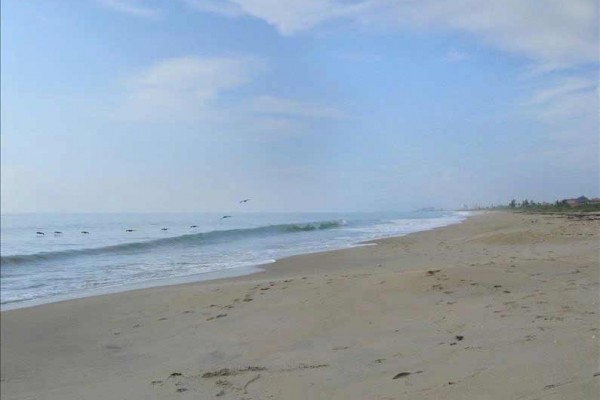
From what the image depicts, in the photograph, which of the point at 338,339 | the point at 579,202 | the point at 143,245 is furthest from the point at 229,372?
the point at 143,245

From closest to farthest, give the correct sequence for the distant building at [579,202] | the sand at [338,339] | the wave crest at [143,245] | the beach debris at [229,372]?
the sand at [338,339] → the beach debris at [229,372] → the distant building at [579,202] → the wave crest at [143,245]

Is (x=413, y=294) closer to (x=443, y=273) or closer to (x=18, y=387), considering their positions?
(x=443, y=273)

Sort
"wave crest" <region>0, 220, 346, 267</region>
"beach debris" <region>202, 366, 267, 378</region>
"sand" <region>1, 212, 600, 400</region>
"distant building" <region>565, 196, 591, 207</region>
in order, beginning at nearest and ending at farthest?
"sand" <region>1, 212, 600, 400</region>, "beach debris" <region>202, 366, 267, 378</region>, "distant building" <region>565, 196, 591, 207</region>, "wave crest" <region>0, 220, 346, 267</region>

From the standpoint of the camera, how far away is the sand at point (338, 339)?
10.8ft

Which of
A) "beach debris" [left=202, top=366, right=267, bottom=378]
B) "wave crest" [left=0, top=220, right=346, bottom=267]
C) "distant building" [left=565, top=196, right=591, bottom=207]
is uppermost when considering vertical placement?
"distant building" [left=565, top=196, right=591, bottom=207]

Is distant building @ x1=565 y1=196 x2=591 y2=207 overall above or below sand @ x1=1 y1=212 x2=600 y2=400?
above

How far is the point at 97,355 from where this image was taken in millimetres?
5383

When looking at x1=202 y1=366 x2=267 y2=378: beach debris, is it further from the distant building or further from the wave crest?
the wave crest

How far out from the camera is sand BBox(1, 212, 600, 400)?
3295mm

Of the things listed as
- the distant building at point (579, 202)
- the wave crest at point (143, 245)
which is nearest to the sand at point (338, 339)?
the distant building at point (579, 202)

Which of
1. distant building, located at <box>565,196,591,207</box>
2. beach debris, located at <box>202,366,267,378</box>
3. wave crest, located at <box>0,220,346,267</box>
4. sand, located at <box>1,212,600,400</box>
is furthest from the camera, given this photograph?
wave crest, located at <box>0,220,346,267</box>

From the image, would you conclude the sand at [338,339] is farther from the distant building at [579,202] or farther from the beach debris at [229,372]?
the distant building at [579,202]

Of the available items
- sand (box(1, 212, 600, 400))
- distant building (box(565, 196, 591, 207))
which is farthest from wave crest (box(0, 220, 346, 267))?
distant building (box(565, 196, 591, 207))

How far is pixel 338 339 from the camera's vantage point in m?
4.73
